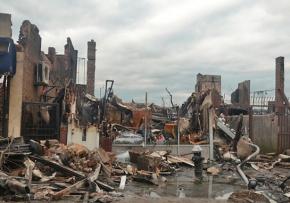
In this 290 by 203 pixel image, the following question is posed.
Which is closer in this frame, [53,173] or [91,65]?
[53,173]

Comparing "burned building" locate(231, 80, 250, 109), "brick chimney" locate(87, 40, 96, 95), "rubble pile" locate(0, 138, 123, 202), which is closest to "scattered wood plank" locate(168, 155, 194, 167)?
"rubble pile" locate(0, 138, 123, 202)

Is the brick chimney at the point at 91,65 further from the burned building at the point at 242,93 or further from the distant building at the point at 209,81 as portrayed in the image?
the burned building at the point at 242,93

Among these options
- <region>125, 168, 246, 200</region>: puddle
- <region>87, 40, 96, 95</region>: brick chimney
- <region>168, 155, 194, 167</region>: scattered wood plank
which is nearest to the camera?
<region>125, 168, 246, 200</region>: puddle

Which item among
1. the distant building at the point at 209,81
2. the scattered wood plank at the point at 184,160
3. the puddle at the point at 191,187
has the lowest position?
the puddle at the point at 191,187

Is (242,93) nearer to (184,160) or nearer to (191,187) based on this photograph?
(184,160)

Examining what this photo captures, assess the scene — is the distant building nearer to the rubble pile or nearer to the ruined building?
the ruined building

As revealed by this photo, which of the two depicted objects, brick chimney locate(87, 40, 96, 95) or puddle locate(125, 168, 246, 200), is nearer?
puddle locate(125, 168, 246, 200)

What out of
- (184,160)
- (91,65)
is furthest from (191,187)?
(91,65)

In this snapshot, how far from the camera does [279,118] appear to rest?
2530 centimetres

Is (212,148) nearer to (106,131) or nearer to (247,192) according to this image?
(106,131)

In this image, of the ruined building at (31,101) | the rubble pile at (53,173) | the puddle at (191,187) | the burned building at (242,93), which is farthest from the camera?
the burned building at (242,93)

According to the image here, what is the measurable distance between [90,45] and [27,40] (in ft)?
75.6

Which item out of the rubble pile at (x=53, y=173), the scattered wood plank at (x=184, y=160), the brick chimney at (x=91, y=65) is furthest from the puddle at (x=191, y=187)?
the brick chimney at (x=91, y=65)

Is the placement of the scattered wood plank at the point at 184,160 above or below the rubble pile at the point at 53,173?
below
